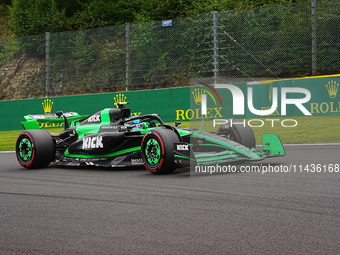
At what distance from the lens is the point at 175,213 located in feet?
15.2

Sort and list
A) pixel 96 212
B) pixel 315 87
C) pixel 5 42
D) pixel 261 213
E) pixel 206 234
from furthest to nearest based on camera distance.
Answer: pixel 5 42 < pixel 315 87 < pixel 96 212 < pixel 261 213 < pixel 206 234

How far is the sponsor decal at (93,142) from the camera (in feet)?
27.1

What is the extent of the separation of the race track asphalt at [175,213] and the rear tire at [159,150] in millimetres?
155

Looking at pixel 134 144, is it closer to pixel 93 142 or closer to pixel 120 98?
pixel 93 142

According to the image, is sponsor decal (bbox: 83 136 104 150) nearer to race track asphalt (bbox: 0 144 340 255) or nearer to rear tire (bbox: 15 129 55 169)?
rear tire (bbox: 15 129 55 169)

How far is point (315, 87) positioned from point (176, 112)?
13.8 feet

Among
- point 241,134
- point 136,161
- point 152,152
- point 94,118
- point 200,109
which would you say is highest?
point 200,109

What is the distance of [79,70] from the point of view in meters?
18.4

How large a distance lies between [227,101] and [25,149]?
772cm

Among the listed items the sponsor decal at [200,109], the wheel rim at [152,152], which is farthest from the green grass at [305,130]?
the wheel rim at [152,152]

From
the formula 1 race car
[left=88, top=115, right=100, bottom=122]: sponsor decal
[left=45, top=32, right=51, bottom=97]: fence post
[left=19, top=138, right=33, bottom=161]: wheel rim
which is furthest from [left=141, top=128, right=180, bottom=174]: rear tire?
[left=45, top=32, right=51, bottom=97]: fence post

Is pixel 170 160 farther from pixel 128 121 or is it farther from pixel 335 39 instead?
pixel 335 39

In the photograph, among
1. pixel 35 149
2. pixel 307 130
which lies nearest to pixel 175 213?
pixel 35 149

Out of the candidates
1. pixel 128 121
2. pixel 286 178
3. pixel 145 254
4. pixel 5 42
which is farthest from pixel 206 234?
pixel 5 42
